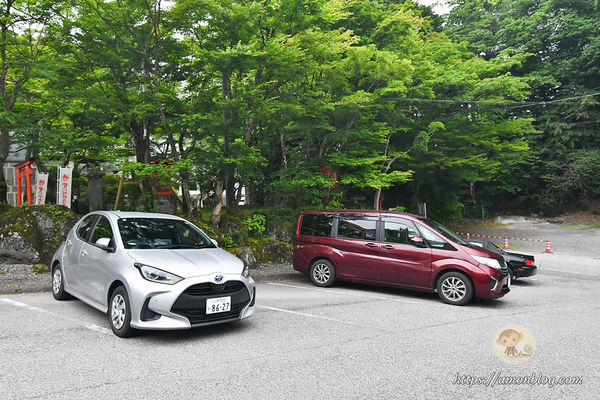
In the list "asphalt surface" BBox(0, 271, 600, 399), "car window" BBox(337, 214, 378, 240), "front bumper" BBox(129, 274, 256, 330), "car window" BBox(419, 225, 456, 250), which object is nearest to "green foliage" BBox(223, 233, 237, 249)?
"car window" BBox(337, 214, 378, 240)

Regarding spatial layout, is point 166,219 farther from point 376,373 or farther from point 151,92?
point 151,92

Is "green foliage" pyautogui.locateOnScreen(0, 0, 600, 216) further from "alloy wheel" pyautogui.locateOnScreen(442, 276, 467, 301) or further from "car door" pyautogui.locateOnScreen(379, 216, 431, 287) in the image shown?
"alloy wheel" pyautogui.locateOnScreen(442, 276, 467, 301)

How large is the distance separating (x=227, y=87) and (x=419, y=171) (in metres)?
13.2

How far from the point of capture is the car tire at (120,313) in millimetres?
4559

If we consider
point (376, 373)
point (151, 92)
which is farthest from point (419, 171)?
point (376, 373)

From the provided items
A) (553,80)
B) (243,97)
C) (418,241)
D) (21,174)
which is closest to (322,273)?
(418,241)

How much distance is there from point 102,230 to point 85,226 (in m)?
0.77

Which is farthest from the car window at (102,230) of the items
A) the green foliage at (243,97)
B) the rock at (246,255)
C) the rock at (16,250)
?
the rock at (246,255)

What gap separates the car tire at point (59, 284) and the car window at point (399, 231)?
19.9 ft

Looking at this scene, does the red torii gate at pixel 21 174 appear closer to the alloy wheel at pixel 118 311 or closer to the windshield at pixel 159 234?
the windshield at pixel 159 234

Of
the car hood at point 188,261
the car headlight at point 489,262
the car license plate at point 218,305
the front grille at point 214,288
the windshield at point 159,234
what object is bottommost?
the car license plate at point 218,305

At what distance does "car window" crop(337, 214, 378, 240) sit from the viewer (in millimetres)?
8430

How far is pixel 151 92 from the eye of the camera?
34.0ft

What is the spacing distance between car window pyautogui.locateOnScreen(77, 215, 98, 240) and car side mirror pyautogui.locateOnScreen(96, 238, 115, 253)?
3.05 feet
